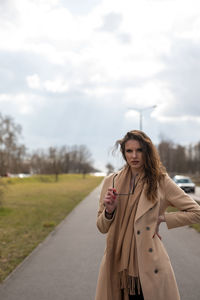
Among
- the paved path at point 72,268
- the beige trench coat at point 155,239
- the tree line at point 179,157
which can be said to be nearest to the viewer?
the beige trench coat at point 155,239

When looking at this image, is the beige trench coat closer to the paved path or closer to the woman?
the woman

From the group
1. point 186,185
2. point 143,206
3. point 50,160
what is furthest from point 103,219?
point 50,160

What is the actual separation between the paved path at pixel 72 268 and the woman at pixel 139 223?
7.98 ft

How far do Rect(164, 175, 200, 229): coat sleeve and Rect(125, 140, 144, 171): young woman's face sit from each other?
27 cm

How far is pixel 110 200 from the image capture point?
2.64 meters

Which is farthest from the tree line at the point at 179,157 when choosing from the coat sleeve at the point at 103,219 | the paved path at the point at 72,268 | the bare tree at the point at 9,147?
the coat sleeve at the point at 103,219

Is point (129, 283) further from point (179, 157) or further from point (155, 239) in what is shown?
point (179, 157)

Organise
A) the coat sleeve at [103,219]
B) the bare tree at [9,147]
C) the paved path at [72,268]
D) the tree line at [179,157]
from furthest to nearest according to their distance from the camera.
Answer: the tree line at [179,157], the bare tree at [9,147], the paved path at [72,268], the coat sleeve at [103,219]

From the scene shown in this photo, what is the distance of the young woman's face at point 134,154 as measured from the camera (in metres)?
2.85

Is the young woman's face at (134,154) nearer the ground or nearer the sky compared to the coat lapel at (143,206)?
nearer the sky

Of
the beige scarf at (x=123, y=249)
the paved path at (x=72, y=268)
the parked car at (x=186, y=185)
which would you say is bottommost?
the paved path at (x=72, y=268)

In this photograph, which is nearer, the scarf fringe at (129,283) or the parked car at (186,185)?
the scarf fringe at (129,283)

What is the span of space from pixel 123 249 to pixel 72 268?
4.11m

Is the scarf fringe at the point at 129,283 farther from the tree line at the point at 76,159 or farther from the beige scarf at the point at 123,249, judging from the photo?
the tree line at the point at 76,159
